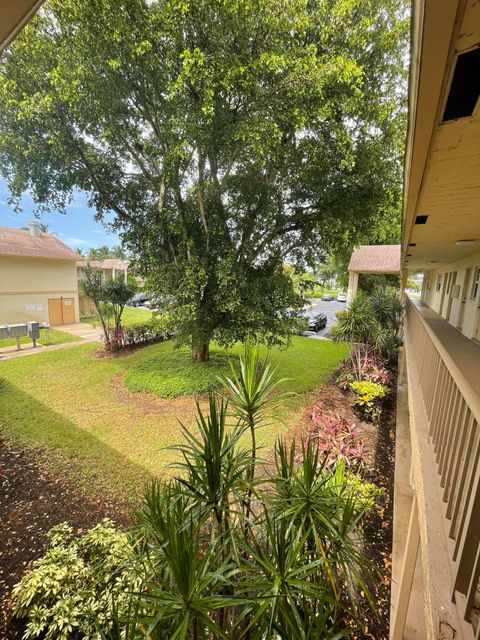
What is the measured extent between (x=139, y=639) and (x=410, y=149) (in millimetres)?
3252

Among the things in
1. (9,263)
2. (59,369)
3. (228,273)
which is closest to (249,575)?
(228,273)

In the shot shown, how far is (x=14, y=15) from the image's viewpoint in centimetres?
126

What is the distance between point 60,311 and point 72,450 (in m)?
14.5

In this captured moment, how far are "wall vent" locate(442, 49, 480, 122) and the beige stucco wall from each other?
54.9 feet

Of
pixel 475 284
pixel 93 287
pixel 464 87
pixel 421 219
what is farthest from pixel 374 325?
pixel 93 287

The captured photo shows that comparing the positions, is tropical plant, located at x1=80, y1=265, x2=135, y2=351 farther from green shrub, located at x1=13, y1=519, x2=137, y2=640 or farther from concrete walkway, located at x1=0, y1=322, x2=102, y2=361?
green shrub, located at x1=13, y1=519, x2=137, y2=640

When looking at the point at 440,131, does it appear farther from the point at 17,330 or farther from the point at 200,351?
the point at 17,330

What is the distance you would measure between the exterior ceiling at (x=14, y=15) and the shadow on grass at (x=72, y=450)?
191 inches

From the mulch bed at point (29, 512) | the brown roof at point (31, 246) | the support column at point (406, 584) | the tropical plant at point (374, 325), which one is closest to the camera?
the support column at point (406, 584)

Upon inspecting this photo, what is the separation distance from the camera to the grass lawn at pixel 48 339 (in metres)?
13.4

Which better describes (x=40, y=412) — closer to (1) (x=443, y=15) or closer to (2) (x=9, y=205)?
(2) (x=9, y=205)

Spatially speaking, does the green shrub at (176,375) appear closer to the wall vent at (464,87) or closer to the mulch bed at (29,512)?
the mulch bed at (29,512)

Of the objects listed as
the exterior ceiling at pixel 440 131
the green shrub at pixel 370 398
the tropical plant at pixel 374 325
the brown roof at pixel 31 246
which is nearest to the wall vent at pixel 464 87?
the exterior ceiling at pixel 440 131

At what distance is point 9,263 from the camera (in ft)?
46.7
